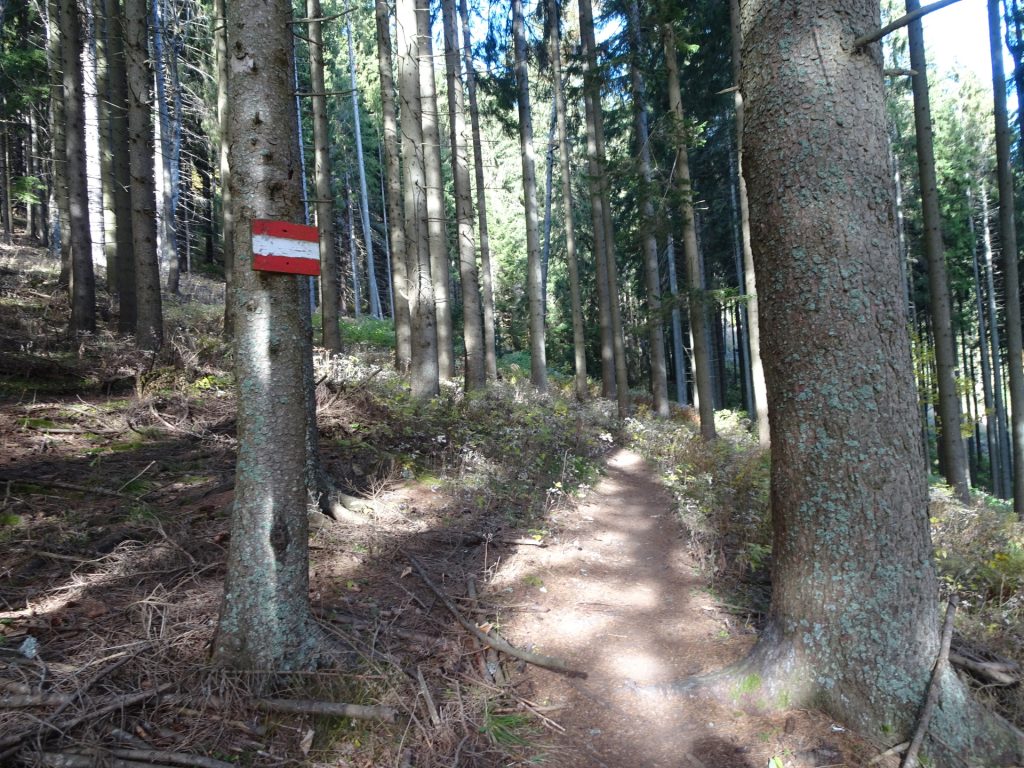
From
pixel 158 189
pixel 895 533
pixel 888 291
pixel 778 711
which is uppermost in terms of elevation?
pixel 158 189

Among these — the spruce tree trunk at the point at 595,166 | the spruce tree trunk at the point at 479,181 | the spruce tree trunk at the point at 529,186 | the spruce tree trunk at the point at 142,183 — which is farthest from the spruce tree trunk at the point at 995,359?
the spruce tree trunk at the point at 142,183

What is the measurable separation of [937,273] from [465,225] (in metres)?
9.04

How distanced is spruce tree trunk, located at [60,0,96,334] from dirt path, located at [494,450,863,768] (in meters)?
8.88

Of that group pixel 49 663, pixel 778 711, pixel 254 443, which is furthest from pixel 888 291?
pixel 49 663

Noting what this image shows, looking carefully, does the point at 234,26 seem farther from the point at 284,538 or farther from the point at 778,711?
the point at 778,711

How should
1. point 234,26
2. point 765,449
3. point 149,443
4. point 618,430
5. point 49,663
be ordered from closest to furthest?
point 49,663, point 234,26, point 149,443, point 765,449, point 618,430

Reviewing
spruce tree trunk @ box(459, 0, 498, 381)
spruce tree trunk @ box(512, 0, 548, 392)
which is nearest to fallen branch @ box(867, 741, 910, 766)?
spruce tree trunk @ box(512, 0, 548, 392)

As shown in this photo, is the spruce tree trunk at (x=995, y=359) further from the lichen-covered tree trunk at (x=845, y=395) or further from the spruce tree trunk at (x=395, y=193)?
the lichen-covered tree trunk at (x=845, y=395)

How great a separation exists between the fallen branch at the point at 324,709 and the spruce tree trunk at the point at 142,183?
7.86m

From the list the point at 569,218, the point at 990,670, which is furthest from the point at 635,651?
the point at 569,218

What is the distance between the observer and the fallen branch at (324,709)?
9.28 feet

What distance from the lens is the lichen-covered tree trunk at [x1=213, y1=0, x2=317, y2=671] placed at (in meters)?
3.06

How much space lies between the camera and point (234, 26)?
310cm

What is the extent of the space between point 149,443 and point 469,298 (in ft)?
27.6
